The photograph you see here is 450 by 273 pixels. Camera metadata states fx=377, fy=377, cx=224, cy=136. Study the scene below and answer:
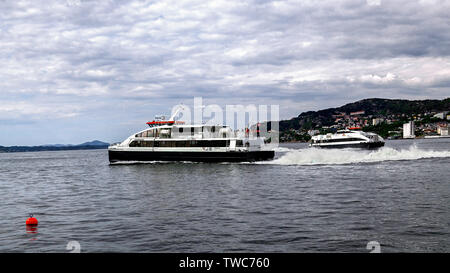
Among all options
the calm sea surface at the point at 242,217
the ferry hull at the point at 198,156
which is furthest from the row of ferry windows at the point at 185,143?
the calm sea surface at the point at 242,217

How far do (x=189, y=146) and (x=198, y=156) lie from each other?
1.81 meters

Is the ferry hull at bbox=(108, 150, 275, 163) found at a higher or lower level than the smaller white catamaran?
lower

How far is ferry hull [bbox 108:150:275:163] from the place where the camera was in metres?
45.7

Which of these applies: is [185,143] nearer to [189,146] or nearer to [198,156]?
[189,146]

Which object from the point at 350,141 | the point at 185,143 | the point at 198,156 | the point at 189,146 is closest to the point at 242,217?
the point at 198,156

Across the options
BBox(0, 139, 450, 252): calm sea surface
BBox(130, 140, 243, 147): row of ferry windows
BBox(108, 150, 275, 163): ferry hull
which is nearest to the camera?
BBox(0, 139, 450, 252): calm sea surface

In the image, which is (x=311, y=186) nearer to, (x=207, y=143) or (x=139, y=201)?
(x=139, y=201)

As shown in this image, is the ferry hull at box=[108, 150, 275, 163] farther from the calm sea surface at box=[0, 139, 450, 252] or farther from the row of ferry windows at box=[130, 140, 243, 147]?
the calm sea surface at box=[0, 139, 450, 252]

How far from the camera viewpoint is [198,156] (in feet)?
154

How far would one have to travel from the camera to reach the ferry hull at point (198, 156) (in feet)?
150

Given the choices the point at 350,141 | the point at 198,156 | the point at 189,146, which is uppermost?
the point at 350,141

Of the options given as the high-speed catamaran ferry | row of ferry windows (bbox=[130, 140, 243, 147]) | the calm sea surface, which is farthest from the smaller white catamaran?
the calm sea surface
